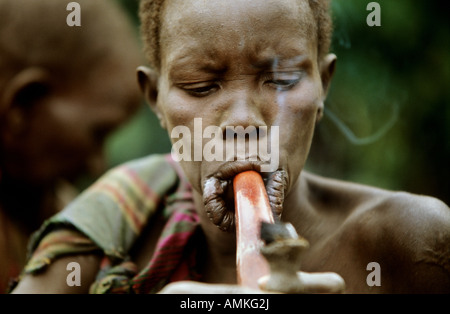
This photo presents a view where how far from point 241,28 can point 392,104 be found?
2.07 metres

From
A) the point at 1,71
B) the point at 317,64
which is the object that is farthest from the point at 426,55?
the point at 1,71

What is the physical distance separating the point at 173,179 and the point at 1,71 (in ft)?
4.59

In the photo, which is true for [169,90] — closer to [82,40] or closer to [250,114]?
[250,114]

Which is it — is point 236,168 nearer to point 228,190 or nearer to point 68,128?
point 228,190

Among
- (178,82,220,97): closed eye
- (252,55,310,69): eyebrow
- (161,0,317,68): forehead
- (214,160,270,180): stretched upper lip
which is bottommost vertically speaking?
(214,160,270,180): stretched upper lip

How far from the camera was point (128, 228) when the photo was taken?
2.33 metres

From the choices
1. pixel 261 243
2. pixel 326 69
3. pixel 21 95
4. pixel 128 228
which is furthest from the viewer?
pixel 21 95

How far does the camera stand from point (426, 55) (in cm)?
371

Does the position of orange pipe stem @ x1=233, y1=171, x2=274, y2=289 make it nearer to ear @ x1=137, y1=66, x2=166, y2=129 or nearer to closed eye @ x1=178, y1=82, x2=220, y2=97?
closed eye @ x1=178, y1=82, x2=220, y2=97

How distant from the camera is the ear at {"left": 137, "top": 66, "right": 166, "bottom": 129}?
2.14m

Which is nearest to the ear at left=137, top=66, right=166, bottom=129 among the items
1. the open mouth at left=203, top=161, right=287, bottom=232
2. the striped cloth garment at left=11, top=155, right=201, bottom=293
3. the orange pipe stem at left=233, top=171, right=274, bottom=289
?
the striped cloth garment at left=11, top=155, right=201, bottom=293

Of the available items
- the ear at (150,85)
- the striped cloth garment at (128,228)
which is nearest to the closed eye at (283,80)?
the ear at (150,85)

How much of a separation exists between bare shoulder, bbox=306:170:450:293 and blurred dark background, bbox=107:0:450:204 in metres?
1.38

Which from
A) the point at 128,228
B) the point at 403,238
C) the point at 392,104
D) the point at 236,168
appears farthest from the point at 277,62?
the point at 392,104
